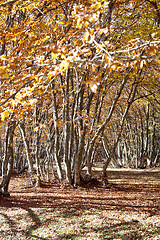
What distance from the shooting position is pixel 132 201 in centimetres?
802

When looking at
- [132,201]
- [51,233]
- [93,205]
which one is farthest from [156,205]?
[51,233]

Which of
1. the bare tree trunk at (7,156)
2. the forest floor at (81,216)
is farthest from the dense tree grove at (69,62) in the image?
the forest floor at (81,216)

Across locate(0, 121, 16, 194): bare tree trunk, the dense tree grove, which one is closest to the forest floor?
locate(0, 121, 16, 194): bare tree trunk

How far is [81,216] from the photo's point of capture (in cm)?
629

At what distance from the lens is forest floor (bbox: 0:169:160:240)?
5172mm

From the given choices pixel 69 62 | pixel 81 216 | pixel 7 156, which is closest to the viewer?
pixel 69 62

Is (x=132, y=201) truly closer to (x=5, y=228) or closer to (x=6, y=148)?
(x=5, y=228)

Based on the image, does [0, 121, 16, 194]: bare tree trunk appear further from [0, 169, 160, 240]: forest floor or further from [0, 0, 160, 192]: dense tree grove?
[0, 169, 160, 240]: forest floor

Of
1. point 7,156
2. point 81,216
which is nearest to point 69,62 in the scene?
point 81,216

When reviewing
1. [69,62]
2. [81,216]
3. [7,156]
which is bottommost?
[81,216]

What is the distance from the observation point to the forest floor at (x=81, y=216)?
517 centimetres

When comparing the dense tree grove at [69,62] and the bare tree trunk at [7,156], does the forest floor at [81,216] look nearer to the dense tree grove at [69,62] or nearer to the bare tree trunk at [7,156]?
the bare tree trunk at [7,156]

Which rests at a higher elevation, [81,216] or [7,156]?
[7,156]

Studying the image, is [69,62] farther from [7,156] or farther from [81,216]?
[7,156]
